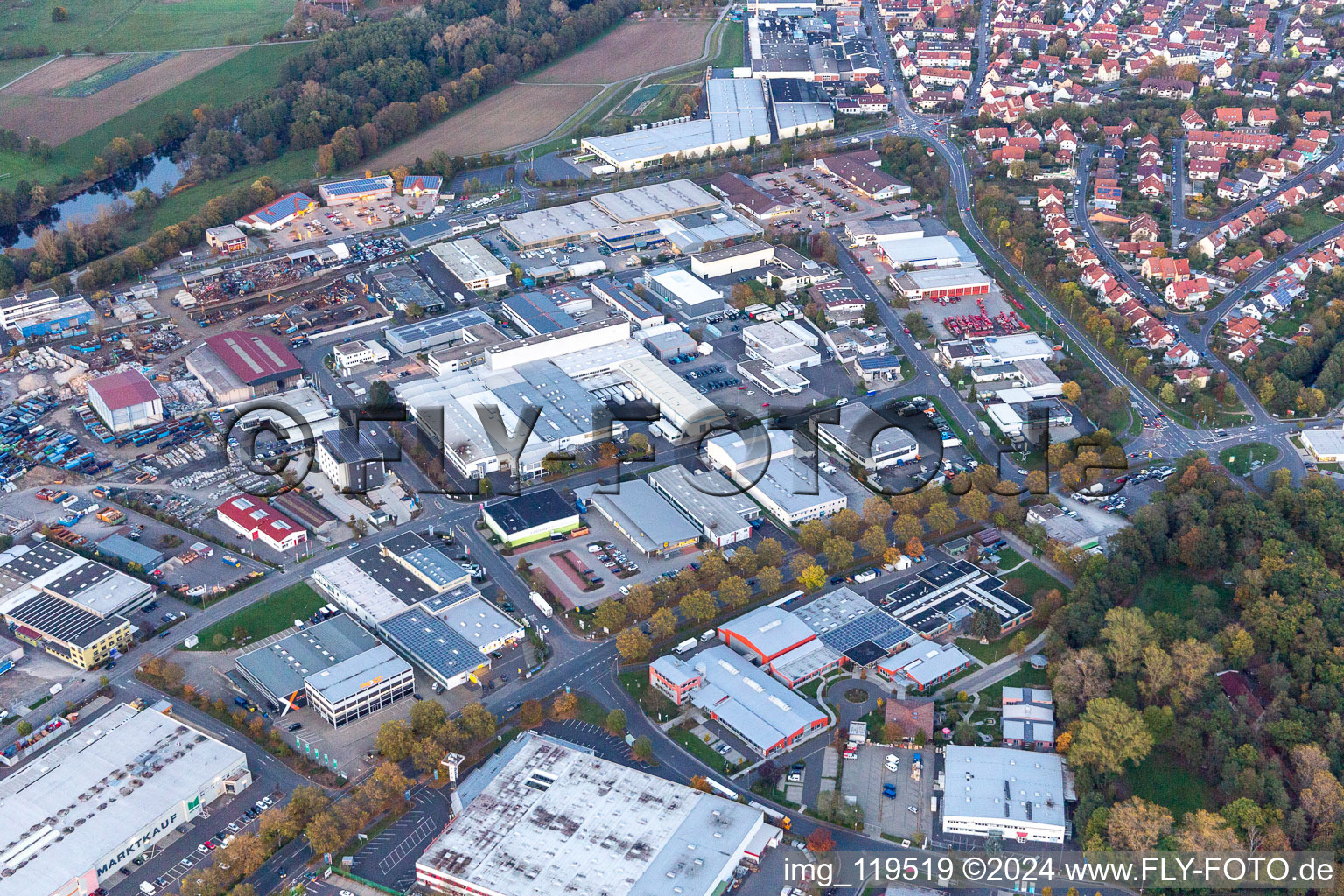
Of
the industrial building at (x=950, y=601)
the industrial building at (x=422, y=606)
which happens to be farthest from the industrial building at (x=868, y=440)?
the industrial building at (x=422, y=606)

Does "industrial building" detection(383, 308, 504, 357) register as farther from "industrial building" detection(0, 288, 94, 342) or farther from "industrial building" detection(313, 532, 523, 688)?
"industrial building" detection(313, 532, 523, 688)

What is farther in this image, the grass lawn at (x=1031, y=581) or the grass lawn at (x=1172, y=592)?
the grass lawn at (x=1031, y=581)

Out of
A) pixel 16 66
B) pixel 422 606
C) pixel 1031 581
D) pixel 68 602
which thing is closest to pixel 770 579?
pixel 1031 581

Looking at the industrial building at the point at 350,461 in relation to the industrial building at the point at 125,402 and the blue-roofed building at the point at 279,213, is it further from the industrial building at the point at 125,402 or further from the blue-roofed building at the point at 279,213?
the blue-roofed building at the point at 279,213

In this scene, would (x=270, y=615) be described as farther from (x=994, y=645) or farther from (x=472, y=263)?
(x=472, y=263)

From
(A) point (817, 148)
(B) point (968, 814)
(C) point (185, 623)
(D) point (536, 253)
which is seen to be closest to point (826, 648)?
(B) point (968, 814)

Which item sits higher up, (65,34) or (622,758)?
(65,34)

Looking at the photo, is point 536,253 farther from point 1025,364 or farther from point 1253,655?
point 1253,655
